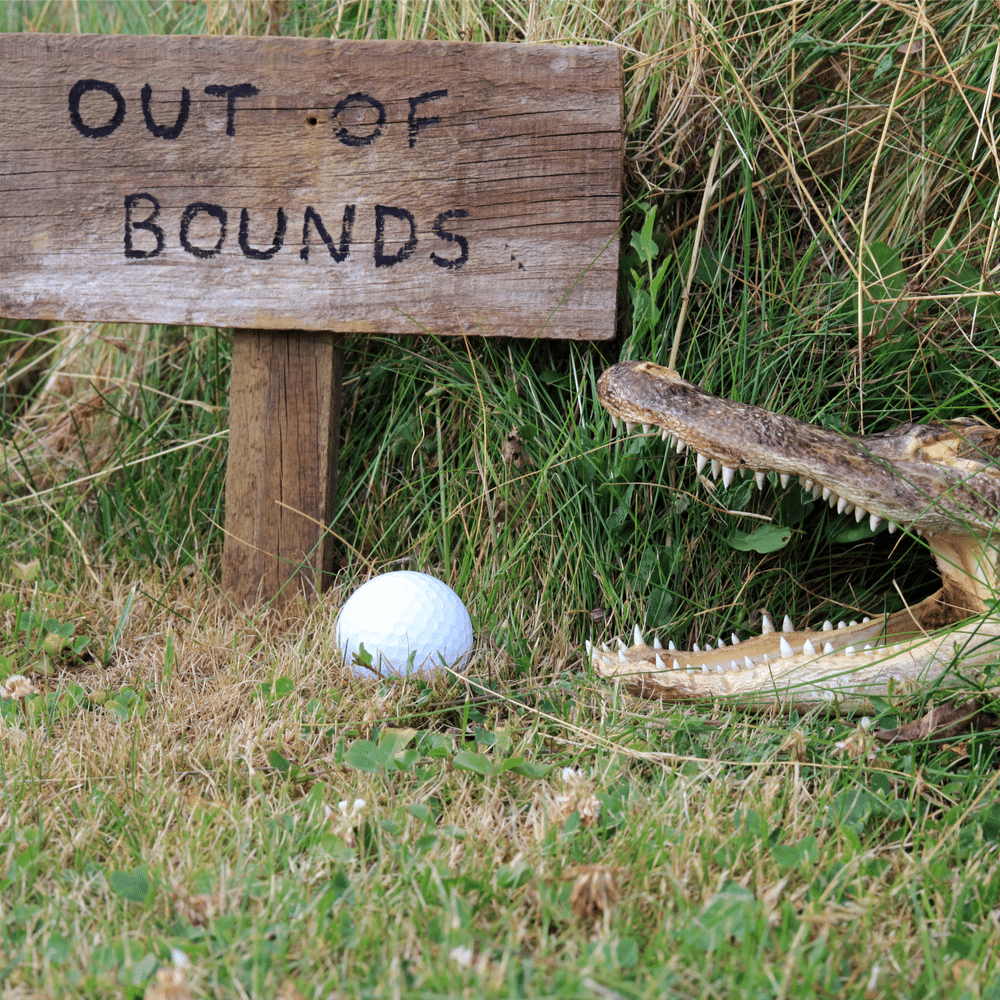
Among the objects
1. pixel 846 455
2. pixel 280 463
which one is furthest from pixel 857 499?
pixel 280 463

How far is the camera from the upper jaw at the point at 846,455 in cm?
190

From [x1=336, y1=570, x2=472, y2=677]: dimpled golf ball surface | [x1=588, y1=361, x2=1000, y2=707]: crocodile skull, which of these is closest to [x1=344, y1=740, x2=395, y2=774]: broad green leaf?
[x1=336, y1=570, x2=472, y2=677]: dimpled golf ball surface

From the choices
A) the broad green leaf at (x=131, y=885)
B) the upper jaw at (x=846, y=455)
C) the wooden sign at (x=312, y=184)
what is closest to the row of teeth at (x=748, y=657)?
the upper jaw at (x=846, y=455)

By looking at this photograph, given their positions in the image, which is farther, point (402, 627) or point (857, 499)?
point (402, 627)

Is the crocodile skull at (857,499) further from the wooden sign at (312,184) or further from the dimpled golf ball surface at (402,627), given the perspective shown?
the wooden sign at (312,184)

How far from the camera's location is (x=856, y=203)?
2.53 metres

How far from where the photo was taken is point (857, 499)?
1921mm

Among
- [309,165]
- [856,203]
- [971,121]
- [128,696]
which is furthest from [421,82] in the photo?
[128,696]

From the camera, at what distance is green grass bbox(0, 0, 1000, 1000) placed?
131 cm

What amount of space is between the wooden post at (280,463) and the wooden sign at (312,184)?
119mm

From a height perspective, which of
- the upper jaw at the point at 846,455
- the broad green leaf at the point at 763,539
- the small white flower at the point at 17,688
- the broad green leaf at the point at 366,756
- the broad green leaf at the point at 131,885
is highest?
the upper jaw at the point at 846,455

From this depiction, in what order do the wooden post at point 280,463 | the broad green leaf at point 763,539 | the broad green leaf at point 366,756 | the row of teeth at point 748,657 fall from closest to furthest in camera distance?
1. the broad green leaf at point 366,756
2. the row of teeth at point 748,657
3. the broad green leaf at point 763,539
4. the wooden post at point 280,463

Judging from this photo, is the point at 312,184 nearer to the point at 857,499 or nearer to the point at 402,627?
the point at 402,627

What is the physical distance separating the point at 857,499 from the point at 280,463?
1.54 m
